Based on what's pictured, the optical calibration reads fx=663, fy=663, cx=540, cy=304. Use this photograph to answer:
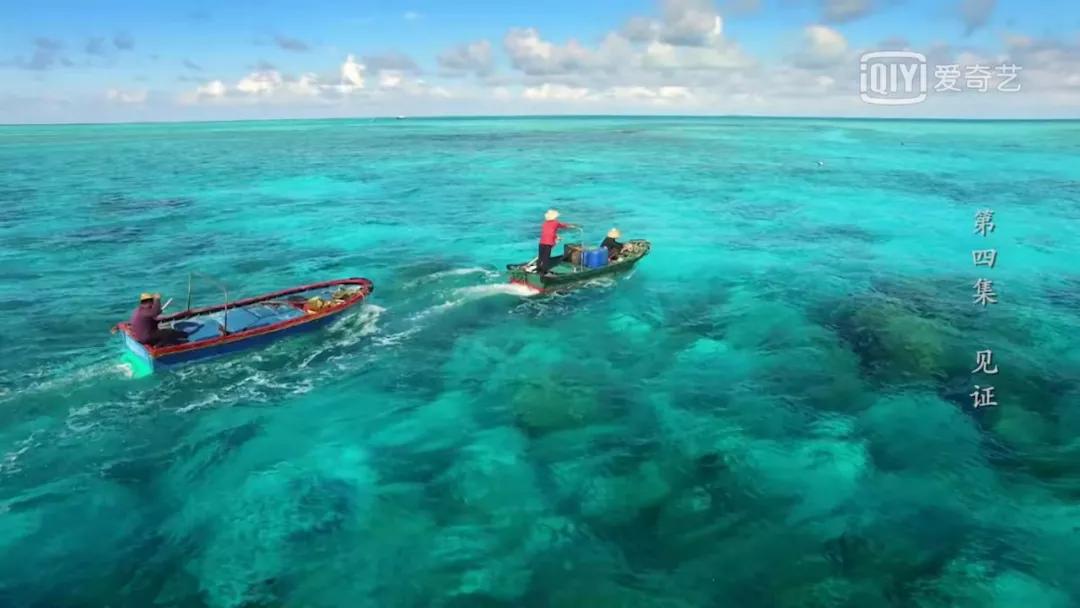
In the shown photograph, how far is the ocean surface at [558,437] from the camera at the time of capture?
→ 580 inches

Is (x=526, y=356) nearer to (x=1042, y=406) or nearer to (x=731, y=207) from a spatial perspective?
(x=1042, y=406)

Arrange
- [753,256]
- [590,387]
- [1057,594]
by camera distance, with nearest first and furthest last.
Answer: [1057,594]
[590,387]
[753,256]

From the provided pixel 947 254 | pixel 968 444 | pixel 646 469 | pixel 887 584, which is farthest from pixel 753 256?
pixel 887 584

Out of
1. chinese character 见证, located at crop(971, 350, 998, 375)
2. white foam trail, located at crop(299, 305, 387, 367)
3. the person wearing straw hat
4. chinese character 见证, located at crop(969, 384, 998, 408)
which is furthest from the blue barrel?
chinese character 见证, located at crop(969, 384, 998, 408)

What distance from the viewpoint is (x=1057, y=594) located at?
1402 cm

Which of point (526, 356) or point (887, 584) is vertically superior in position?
point (526, 356)

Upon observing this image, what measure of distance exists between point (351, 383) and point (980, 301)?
2879 cm

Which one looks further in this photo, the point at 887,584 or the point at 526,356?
the point at 526,356

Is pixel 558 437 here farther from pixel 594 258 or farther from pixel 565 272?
pixel 594 258

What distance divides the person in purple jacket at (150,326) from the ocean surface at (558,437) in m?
1.34

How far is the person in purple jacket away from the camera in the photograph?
22266 millimetres

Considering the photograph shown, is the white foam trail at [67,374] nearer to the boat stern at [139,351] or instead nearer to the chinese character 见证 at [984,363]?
the boat stern at [139,351]

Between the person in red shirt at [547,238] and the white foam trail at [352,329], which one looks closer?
the white foam trail at [352,329]

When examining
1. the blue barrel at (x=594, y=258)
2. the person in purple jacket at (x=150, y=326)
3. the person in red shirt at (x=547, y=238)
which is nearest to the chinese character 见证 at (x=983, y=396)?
the blue barrel at (x=594, y=258)
